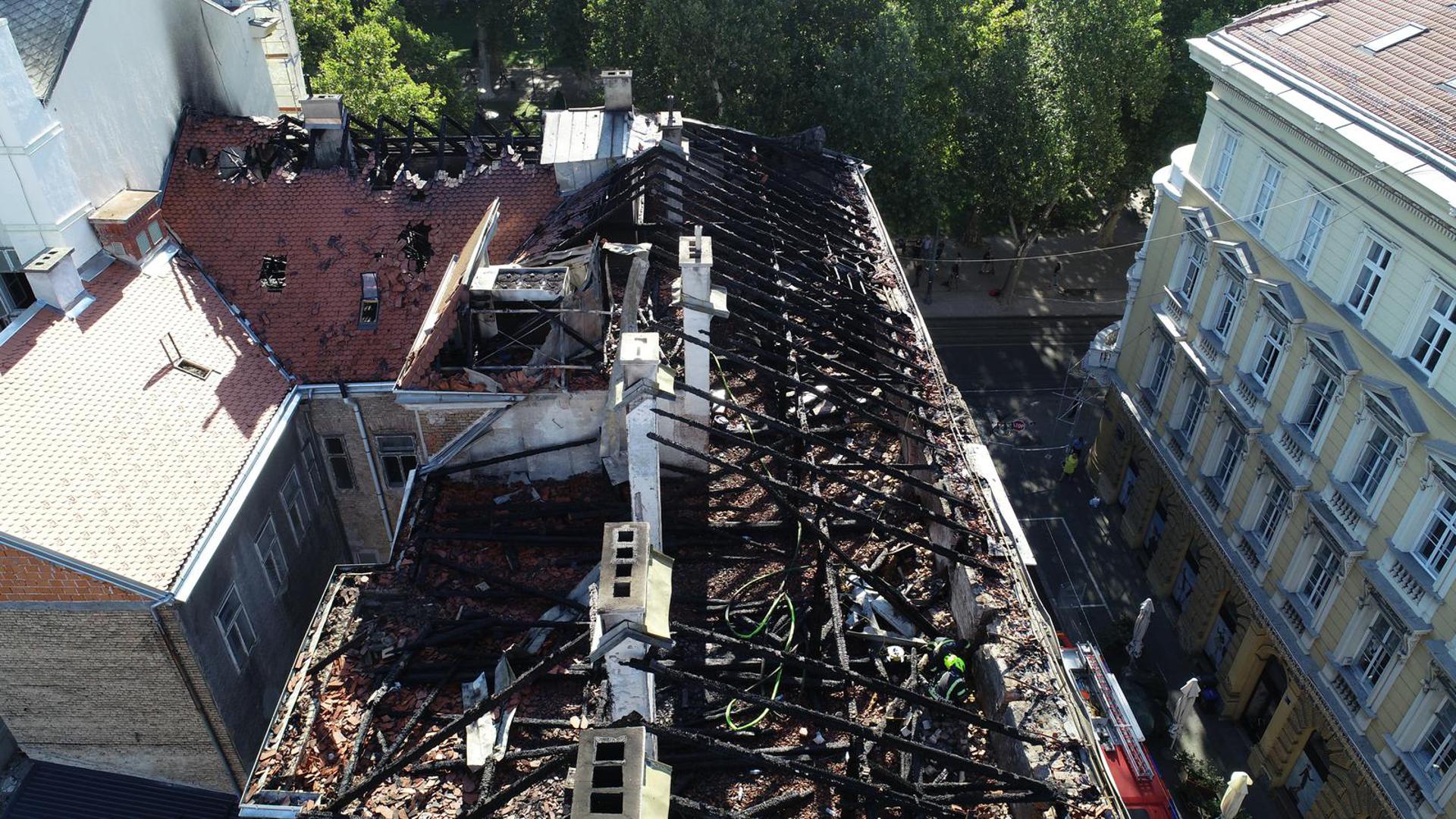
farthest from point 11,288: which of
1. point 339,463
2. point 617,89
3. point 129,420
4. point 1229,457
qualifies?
point 1229,457

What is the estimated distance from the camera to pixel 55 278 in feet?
82.9

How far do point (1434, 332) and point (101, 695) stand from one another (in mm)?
33853

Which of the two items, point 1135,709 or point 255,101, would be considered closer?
point 1135,709

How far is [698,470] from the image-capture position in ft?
77.3

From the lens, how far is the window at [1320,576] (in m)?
30.3

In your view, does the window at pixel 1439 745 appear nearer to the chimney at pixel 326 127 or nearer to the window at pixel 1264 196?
the window at pixel 1264 196

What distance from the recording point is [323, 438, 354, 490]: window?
2905cm

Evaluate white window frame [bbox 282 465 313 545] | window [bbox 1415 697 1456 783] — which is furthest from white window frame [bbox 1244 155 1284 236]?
white window frame [bbox 282 465 313 545]

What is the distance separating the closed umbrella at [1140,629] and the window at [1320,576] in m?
4.95

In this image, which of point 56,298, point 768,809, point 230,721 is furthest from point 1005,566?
point 56,298

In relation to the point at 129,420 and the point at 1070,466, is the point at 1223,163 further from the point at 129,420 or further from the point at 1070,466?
the point at 129,420

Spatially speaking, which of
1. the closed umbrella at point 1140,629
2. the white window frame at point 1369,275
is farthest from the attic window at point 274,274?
the white window frame at point 1369,275

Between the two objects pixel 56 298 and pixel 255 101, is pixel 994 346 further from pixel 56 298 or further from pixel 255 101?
pixel 56 298

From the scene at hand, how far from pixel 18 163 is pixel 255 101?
14211 millimetres
